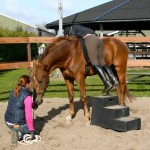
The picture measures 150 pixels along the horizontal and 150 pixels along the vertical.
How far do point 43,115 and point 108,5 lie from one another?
1585cm

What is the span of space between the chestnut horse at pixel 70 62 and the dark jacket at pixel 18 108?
0.48 metres

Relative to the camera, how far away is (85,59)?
21.0 ft

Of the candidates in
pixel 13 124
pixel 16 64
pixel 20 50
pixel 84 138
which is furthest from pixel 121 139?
pixel 20 50

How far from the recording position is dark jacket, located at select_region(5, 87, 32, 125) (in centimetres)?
520

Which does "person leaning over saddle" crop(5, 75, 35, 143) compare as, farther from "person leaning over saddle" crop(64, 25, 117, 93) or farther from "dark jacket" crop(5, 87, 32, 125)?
"person leaning over saddle" crop(64, 25, 117, 93)

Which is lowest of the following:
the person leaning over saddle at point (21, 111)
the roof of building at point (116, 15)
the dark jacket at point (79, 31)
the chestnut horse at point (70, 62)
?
the person leaning over saddle at point (21, 111)

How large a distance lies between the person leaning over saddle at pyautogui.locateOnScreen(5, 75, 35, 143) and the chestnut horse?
47cm

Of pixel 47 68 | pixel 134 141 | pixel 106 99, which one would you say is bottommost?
pixel 134 141

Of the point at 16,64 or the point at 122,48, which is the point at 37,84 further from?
the point at 16,64

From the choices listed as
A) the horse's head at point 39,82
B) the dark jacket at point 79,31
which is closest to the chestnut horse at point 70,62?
the horse's head at point 39,82

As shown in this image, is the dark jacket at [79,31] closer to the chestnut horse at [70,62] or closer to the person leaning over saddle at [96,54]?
the person leaning over saddle at [96,54]

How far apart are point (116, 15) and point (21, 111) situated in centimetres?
1433

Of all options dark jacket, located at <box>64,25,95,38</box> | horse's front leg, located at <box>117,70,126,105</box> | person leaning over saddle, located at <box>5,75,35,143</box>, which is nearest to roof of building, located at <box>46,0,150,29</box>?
horse's front leg, located at <box>117,70,126,105</box>

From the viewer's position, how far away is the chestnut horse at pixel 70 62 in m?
5.84
